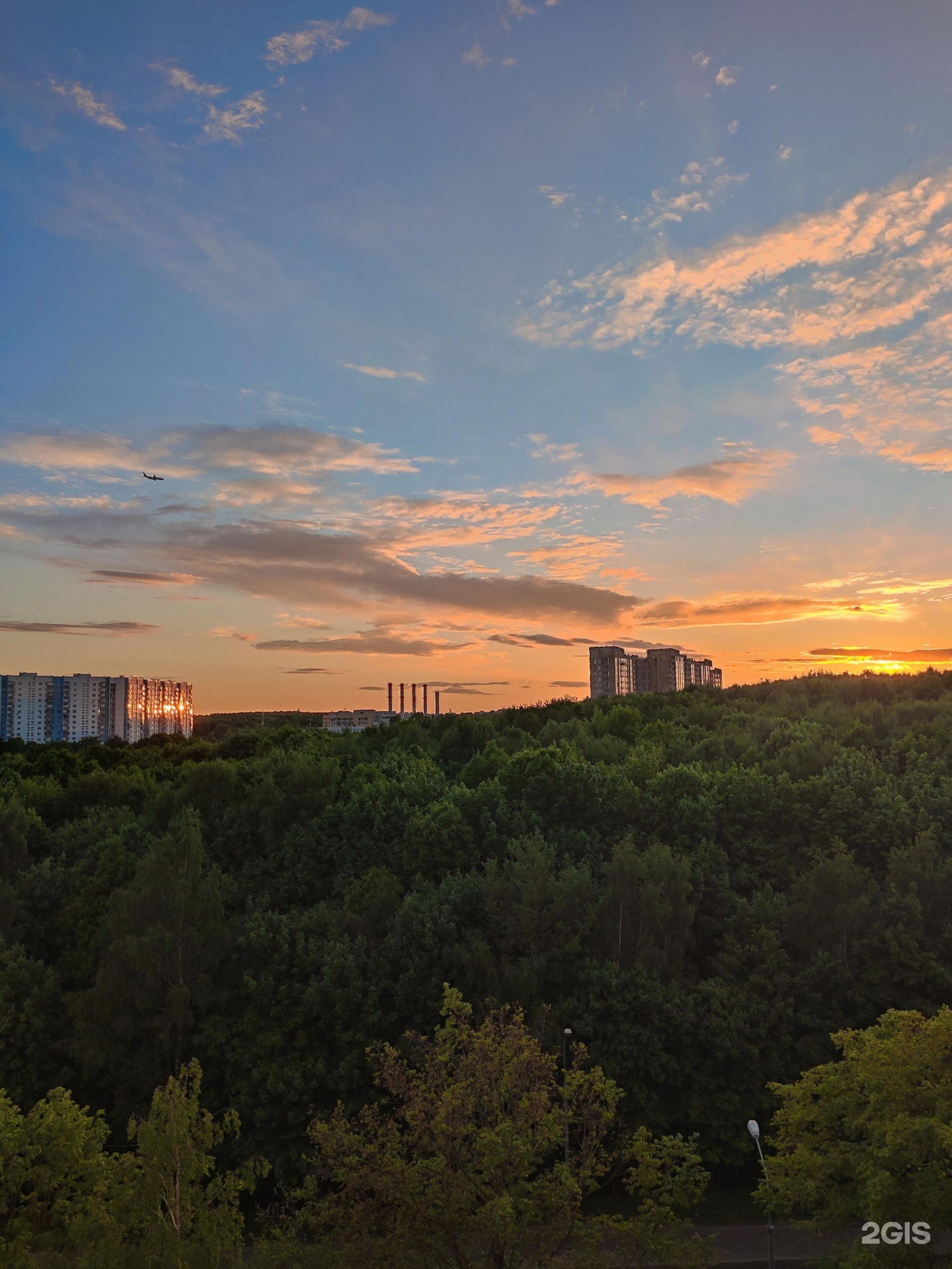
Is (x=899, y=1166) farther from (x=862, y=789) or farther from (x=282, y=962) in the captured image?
A: (x=862, y=789)

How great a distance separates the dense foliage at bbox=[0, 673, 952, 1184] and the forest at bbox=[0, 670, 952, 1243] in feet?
0.32

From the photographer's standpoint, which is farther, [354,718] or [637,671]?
[354,718]

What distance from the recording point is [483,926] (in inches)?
1137

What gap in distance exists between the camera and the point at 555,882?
28.5 metres

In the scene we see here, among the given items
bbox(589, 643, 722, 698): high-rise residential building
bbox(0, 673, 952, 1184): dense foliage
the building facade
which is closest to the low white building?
the building facade

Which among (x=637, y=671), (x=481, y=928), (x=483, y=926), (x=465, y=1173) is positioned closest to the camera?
(x=465, y=1173)

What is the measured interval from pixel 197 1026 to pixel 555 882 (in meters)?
12.1

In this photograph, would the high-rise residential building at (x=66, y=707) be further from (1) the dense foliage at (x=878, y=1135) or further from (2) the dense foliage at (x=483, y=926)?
(1) the dense foliage at (x=878, y=1135)

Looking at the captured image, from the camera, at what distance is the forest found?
25375mm

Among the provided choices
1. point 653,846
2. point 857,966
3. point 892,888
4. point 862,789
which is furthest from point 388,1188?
point 862,789

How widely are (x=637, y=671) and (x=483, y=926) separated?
87.9 meters

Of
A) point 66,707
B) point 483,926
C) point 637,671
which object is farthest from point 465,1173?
point 66,707

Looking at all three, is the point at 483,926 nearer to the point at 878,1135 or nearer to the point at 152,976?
the point at 152,976

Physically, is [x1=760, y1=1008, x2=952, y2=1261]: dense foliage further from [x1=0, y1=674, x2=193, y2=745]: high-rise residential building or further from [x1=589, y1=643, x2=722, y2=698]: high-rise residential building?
[x1=0, y1=674, x2=193, y2=745]: high-rise residential building
